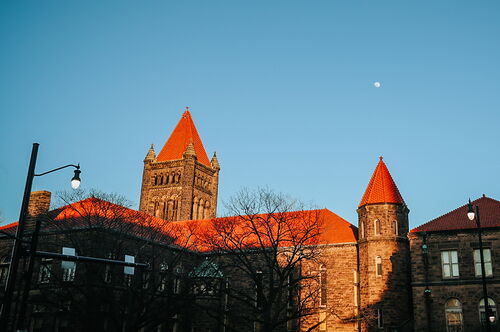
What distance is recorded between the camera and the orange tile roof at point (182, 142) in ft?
226

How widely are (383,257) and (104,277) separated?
2033cm

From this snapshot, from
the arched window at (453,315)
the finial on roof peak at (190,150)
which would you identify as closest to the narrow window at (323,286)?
the arched window at (453,315)

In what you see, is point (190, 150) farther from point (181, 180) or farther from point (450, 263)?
point (450, 263)

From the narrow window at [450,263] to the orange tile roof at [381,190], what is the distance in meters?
6.22

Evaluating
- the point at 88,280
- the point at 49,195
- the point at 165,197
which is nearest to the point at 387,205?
the point at 88,280

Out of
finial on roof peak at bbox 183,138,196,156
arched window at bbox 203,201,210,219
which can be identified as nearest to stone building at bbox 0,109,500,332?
arched window at bbox 203,201,210,219

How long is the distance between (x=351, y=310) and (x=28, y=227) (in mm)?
26315

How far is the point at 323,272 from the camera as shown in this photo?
43.9 meters

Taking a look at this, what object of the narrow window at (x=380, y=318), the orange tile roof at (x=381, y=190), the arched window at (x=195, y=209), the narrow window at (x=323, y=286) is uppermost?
the arched window at (x=195, y=209)

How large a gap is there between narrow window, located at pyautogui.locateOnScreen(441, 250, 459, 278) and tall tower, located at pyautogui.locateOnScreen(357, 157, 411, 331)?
3.53 meters

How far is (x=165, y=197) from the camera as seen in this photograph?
6575 cm

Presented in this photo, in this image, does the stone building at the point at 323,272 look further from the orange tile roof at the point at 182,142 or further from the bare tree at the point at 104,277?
the orange tile roof at the point at 182,142

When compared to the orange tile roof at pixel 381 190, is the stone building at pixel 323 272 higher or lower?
lower

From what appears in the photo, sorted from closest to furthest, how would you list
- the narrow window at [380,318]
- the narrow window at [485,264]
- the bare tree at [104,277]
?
the bare tree at [104,277] → the narrow window at [485,264] → the narrow window at [380,318]
